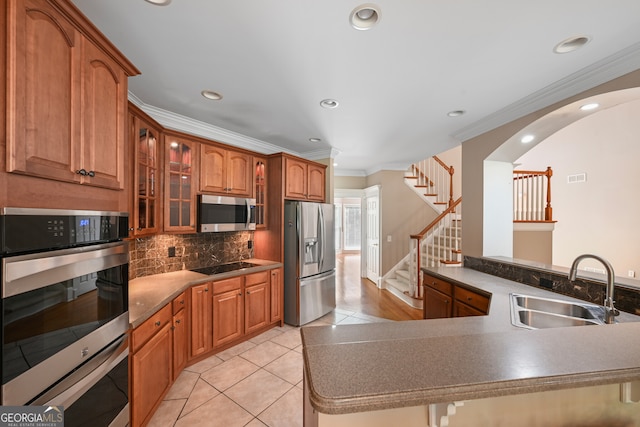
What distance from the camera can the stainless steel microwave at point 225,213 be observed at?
284 cm

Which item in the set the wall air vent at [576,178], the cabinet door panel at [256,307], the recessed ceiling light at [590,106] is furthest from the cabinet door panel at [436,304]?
the wall air vent at [576,178]

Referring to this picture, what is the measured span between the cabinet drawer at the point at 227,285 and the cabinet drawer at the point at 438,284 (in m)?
2.20

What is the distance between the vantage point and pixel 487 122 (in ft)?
9.51

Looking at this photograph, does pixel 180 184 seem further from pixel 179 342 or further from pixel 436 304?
pixel 436 304

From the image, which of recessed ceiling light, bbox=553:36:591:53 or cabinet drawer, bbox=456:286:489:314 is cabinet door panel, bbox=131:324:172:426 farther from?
recessed ceiling light, bbox=553:36:591:53

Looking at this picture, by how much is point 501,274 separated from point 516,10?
92.2 inches

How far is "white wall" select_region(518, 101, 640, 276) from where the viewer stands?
4.47m

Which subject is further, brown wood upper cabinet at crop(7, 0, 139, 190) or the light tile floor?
the light tile floor

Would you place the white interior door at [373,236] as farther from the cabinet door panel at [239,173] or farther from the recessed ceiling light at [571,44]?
the recessed ceiling light at [571,44]

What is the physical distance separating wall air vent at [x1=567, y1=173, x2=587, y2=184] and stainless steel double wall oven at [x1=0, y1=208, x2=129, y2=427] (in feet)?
24.4

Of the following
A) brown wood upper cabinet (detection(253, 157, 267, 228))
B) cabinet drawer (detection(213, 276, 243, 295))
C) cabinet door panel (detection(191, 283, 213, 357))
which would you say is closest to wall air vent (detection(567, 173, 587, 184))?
brown wood upper cabinet (detection(253, 157, 267, 228))

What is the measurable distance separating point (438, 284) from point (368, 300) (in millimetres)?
2142

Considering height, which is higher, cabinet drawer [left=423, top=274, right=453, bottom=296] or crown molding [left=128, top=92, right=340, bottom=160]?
crown molding [left=128, top=92, right=340, bottom=160]

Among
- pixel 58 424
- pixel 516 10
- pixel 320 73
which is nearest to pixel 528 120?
pixel 516 10
